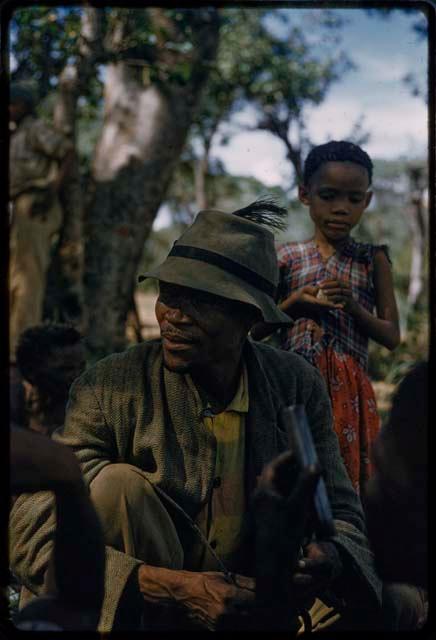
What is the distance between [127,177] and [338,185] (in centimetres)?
550

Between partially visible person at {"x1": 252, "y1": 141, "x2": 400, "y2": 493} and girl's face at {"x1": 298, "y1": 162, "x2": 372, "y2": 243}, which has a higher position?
girl's face at {"x1": 298, "y1": 162, "x2": 372, "y2": 243}

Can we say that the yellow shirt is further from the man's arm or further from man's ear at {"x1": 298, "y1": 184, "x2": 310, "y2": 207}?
man's ear at {"x1": 298, "y1": 184, "x2": 310, "y2": 207}

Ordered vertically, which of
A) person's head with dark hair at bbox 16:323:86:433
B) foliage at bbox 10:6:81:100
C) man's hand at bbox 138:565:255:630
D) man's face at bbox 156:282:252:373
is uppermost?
foliage at bbox 10:6:81:100

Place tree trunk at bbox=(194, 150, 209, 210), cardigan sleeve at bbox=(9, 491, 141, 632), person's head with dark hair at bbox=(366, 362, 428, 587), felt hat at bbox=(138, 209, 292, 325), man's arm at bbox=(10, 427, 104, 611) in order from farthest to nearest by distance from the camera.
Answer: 1. tree trunk at bbox=(194, 150, 209, 210)
2. felt hat at bbox=(138, 209, 292, 325)
3. cardigan sleeve at bbox=(9, 491, 141, 632)
4. person's head with dark hair at bbox=(366, 362, 428, 587)
5. man's arm at bbox=(10, 427, 104, 611)

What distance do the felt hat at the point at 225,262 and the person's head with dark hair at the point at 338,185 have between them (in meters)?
0.93

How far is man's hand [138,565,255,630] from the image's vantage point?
2.36 meters

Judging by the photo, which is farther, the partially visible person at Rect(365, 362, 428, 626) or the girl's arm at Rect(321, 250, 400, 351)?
the girl's arm at Rect(321, 250, 400, 351)

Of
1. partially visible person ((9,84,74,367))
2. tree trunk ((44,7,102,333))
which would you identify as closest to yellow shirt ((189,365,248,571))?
partially visible person ((9,84,74,367))

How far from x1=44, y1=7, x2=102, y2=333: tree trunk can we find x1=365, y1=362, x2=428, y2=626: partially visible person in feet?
19.0

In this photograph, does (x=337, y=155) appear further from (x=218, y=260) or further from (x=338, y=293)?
(x=218, y=260)

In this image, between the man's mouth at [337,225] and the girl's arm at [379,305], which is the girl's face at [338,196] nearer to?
the man's mouth at [337,225]

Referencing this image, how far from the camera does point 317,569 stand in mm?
2359

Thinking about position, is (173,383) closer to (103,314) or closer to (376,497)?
(376,497)

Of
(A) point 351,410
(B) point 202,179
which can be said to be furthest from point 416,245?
(A) point 351,410
